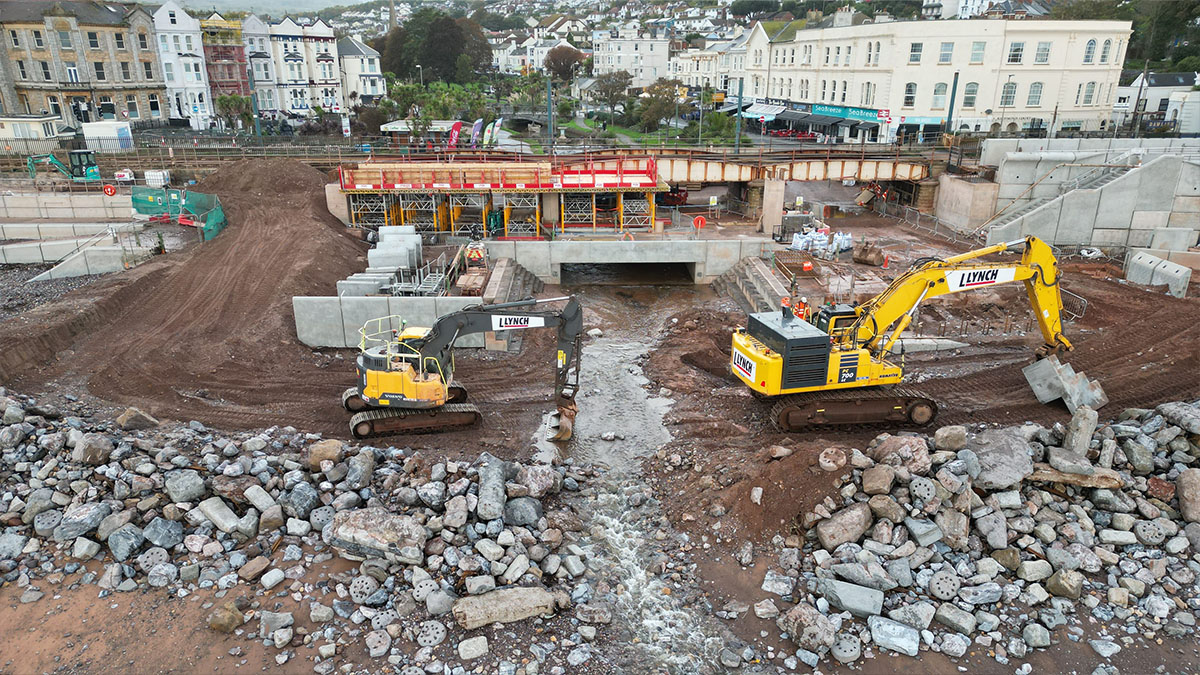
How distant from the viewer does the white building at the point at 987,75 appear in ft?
136

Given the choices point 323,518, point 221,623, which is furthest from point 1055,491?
point 221,623

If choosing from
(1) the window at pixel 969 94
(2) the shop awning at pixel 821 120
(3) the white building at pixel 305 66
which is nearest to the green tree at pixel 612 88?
(3) the white building at pixel 305 66

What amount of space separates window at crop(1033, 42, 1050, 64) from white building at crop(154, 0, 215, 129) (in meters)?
56.1

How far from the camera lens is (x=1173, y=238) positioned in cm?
2695

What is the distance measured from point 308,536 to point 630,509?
5168 mm

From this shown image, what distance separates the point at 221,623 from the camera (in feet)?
30.4

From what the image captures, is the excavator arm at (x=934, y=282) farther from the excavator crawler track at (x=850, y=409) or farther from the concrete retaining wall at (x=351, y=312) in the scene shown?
the concrete retaining wall at (x=351, y=312)

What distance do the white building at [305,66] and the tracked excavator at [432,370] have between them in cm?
5951

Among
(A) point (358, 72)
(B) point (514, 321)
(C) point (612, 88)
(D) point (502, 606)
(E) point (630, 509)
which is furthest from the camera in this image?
(A) point (358, 72)

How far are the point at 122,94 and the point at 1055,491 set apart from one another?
199 feet

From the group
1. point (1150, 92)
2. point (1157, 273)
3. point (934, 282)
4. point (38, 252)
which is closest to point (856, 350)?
point (934, 282)

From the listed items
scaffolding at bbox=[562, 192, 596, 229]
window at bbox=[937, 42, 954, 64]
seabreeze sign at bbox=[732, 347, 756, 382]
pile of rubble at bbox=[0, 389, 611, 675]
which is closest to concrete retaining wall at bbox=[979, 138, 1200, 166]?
window at bbox=[937, 42, 954, 64]

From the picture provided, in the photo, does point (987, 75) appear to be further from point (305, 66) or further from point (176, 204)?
point (305, 66)

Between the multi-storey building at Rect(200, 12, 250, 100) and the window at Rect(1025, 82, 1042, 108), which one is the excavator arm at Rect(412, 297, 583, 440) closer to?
the window at Rect(1025, 82, 1042, 108)
